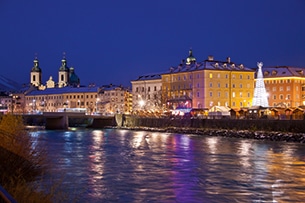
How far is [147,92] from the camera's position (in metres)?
130

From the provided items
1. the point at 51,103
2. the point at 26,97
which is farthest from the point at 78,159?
the point at 26,97

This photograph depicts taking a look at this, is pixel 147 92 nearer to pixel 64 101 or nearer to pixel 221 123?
pixel 64 101

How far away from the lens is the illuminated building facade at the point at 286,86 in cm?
10525

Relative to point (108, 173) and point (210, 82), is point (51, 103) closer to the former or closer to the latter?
point (210, 82)

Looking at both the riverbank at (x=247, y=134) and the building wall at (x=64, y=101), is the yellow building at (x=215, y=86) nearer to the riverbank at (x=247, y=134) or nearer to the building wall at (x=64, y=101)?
the riverbank at (x=247, y=134)

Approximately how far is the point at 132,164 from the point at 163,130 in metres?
48.3

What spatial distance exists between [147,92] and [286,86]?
3932cm

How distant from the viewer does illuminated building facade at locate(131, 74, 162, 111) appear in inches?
4792

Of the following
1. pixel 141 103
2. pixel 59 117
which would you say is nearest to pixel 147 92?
pixel 141 103

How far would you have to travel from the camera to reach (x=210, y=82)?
10019cm

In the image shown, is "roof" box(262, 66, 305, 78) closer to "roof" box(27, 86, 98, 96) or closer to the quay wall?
the quay wall

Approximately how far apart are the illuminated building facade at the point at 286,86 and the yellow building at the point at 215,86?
6.95 metres

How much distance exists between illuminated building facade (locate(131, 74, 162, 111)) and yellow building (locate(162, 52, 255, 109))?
13.2 m

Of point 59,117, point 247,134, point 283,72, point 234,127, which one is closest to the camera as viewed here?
point 247,134
